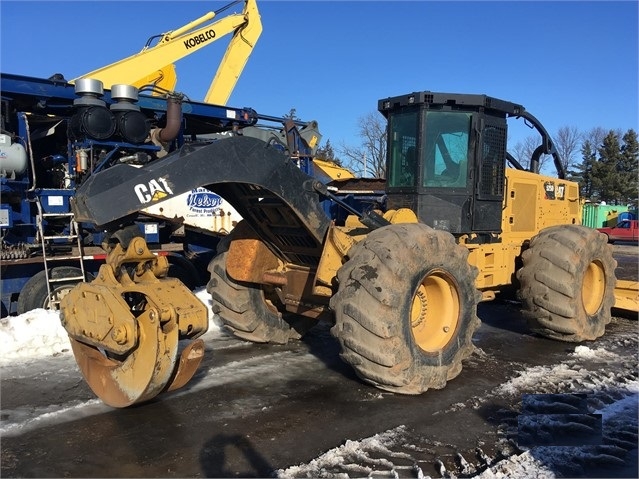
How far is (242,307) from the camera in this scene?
615 centimetres

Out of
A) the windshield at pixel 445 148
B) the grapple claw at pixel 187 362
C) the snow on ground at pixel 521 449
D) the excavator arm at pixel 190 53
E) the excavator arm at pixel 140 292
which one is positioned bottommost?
the snow on ground at pixel 521 449

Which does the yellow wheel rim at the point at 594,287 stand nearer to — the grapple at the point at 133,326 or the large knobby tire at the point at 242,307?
the large knobby tire at the point at 242,307

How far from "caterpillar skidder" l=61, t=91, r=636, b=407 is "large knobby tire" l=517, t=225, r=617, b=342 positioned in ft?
0.05

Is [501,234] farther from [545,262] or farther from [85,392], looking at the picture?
[85,392]

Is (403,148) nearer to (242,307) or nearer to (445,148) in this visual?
(445,148)

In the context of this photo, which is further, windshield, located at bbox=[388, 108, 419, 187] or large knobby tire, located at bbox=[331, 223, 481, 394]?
windshield, located at bbox=[388, 108, 419, 187]

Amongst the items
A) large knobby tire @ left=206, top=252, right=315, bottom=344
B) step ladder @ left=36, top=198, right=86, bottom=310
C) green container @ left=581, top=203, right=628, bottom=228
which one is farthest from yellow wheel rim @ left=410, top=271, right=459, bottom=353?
green container @ left=581, top=203, right=628, bottom=228

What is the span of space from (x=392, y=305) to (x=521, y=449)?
1.36 m

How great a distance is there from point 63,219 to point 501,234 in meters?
6.13

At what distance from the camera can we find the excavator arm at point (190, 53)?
980 centimetres

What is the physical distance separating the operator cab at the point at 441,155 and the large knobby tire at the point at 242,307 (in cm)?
186

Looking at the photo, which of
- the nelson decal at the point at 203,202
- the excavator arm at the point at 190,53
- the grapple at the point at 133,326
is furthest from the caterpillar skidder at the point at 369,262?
the excavator arm at the point at 190,53

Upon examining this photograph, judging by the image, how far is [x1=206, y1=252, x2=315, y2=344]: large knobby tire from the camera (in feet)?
20.1

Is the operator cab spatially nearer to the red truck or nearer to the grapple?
the grapple
